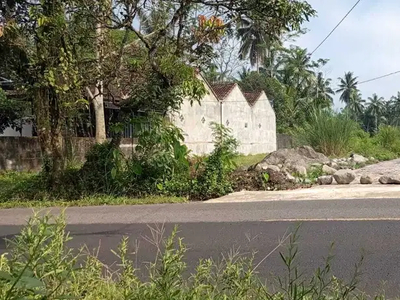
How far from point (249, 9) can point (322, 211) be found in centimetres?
537

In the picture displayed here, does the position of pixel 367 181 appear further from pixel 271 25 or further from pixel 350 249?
pixel 350 249

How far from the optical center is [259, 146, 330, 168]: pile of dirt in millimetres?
16905

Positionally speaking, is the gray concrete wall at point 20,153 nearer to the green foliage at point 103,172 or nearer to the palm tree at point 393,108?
the green foliage at point 103,172

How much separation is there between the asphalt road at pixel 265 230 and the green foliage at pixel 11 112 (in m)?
9.57

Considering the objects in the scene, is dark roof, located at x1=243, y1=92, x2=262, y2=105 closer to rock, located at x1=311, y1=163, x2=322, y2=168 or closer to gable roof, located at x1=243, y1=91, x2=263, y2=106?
gable roof, located at x1=243, y1=91, x2=263, y2=106

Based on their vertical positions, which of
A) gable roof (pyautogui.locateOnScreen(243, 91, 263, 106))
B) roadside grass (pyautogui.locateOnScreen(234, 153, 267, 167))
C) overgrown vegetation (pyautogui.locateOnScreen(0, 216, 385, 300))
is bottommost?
roadside grass (pyautogui.locateOnScreen(234, 153, 267, 167))

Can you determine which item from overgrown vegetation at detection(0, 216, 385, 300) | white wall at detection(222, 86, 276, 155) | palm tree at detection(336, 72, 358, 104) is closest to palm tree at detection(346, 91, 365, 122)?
palm tree at detection(336, 72, 358, 104)

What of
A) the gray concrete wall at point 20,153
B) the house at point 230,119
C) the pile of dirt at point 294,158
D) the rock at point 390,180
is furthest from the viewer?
the house at point 230,119

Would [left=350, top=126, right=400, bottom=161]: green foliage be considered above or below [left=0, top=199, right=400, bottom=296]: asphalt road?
above

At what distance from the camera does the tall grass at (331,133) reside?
23578mm

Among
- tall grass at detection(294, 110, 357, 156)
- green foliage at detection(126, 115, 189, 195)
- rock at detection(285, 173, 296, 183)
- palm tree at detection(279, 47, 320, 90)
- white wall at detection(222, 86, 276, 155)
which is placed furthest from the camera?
palm tree at detection(279, 47, 320, 90)

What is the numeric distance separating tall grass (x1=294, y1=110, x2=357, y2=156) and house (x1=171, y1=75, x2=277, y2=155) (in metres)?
6.50

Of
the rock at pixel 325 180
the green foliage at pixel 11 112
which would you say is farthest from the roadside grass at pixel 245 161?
the green foliage at pixel 11 112

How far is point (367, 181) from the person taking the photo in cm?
1398
